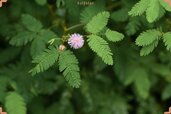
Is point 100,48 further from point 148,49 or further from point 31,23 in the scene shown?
point 31,23

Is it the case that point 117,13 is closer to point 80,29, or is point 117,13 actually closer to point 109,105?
point 80,29

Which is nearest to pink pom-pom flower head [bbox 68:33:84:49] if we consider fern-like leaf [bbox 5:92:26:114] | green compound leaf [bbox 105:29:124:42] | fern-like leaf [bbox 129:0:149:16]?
green compound leaf [bbox 105:29:124:42]

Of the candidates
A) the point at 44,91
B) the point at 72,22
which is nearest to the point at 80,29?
the point at 72,22

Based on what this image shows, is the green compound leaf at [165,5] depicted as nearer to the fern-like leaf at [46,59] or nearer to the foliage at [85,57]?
the foliage at [85,57]

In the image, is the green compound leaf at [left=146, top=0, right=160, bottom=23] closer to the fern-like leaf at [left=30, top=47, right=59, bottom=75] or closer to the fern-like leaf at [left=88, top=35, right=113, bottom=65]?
the fern-like leaf at [left=88, top=35, right=113, bottom=65]

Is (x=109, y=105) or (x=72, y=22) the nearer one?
(x=72, y=22)

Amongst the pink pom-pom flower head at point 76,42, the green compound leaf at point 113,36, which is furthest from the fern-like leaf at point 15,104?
the green compound leaf at point 113,36

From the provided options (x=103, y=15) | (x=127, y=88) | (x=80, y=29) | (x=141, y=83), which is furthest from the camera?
(x=127, y=88)
